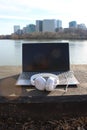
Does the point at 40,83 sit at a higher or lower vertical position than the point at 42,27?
lower

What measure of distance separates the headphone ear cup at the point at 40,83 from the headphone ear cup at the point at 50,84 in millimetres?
22

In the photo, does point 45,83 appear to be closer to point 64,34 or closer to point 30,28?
point 64,34

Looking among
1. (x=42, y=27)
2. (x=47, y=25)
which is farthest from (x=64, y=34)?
(x=47, y=25)

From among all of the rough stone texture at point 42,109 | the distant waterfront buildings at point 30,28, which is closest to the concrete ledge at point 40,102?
the rough stone texture at point 42,109

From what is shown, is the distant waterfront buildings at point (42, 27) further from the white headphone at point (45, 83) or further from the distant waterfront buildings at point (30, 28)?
the white headphone at point (45, 83)

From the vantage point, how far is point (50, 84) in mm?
1266

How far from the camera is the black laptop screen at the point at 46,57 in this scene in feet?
5.07

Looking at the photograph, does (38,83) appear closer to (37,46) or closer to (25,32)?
(37,46)

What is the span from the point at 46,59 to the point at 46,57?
2 cm

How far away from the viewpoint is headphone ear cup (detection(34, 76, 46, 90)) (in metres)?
1.26

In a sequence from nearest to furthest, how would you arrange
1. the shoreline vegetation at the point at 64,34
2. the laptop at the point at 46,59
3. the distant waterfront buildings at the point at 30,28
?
the laptop at the point at 46,59 < the shoreline vegetation at the point at 64,34 < the distant waterfront buildings at the point at 30,28

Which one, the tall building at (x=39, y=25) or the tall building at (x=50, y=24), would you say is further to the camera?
the tall building at (x=39, y=25)

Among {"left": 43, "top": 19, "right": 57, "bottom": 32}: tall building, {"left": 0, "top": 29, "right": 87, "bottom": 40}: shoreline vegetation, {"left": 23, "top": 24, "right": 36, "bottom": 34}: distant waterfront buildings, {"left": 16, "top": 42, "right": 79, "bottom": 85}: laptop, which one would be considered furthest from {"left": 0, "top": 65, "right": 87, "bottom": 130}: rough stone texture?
{"left": 23, "top": 24, "right": 36, "bottom": 34}: distant waterfront buildings

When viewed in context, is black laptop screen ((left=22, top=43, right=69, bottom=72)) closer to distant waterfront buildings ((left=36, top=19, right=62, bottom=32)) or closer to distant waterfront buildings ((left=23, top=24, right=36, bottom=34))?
distant waterfront buildings ((left=36, top=19, right=62, bottom=32))
